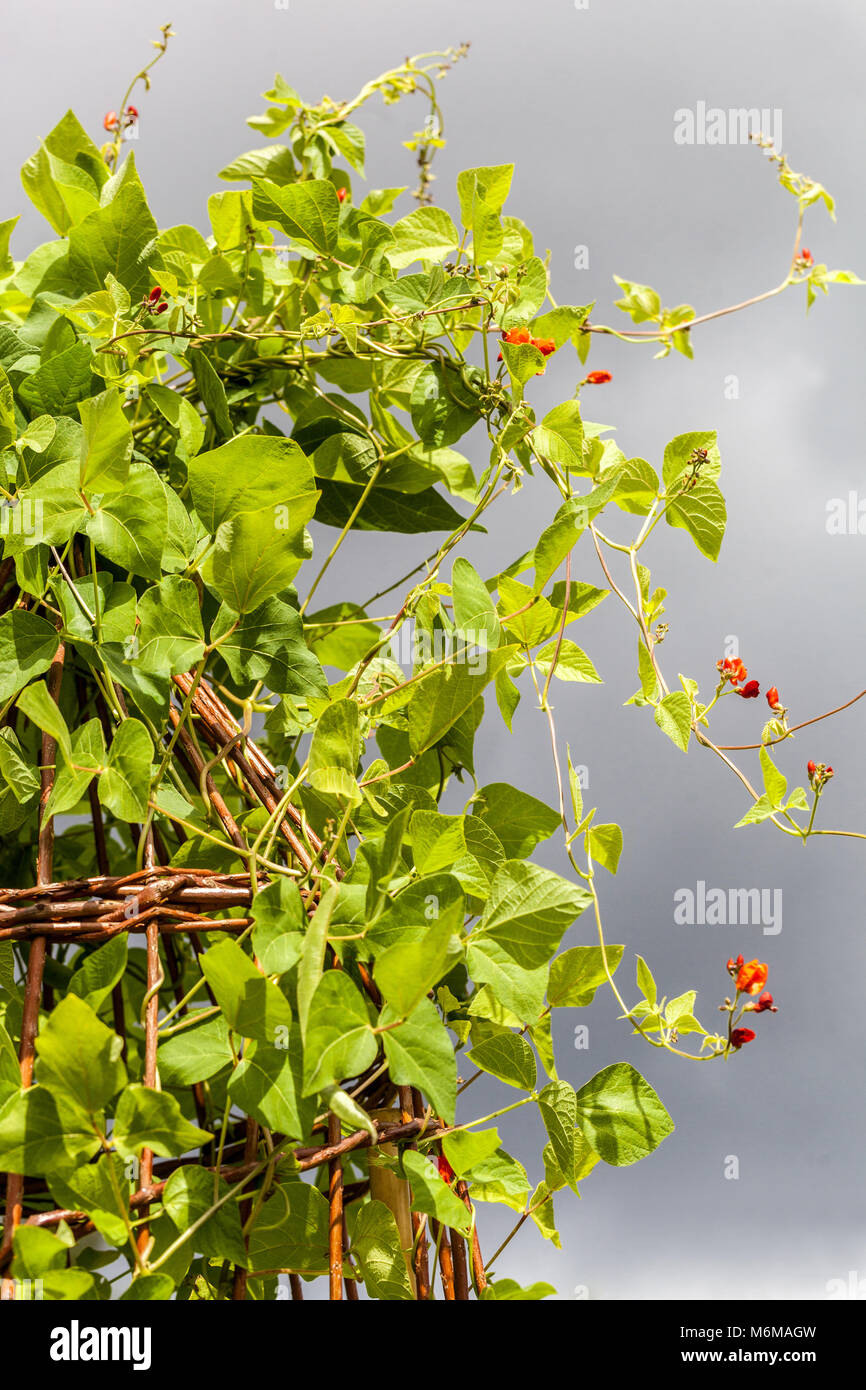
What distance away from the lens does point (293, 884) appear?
0.37m

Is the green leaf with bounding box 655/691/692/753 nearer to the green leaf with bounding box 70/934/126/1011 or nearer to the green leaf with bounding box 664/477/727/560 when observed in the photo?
the green leaf with bounding box 664/477/727/560

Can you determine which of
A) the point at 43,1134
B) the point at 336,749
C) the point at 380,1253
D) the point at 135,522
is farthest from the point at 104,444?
the point at 380,1253

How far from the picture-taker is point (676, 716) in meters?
0.50

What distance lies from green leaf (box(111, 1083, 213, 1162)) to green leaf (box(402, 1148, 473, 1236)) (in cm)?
9

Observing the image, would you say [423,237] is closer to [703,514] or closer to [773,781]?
[703,514]

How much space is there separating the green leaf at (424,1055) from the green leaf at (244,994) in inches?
1.5

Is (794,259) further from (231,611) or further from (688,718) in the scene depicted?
(231,611)

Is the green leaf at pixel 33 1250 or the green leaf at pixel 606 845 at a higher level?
the green leaf at pixel 606 845

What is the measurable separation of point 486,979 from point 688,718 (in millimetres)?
191

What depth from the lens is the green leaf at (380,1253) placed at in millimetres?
406

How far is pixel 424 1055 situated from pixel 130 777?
0.52 feet

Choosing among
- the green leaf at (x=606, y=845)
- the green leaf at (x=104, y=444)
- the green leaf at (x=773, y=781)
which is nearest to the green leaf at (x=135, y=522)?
the green leaf at (x=104, y=444)

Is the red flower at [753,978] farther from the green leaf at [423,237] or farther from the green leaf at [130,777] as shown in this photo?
the green leaf at [423,237]
